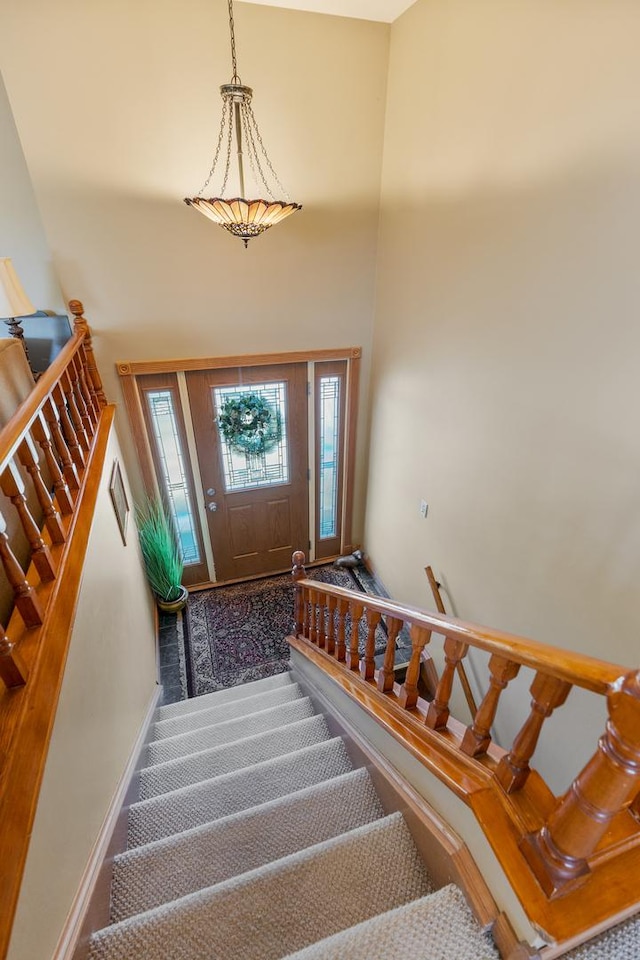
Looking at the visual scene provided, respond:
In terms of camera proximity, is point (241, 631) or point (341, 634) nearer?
point (341, 634)

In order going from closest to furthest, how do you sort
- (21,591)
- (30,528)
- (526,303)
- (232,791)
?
(21,591) < (30,528) < (232,791) < (526,303)

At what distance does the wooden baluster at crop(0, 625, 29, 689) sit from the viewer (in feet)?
3.13

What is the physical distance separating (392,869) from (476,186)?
275cm

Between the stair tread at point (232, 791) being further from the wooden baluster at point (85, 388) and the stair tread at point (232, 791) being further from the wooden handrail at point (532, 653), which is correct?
the wooden baluster at point (85, 388)

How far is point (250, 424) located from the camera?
364cm

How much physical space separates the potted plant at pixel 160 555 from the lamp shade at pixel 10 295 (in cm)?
165

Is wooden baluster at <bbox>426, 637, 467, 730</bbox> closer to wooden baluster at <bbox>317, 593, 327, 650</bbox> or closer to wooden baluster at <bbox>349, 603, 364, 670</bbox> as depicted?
wooden baluster at <bbox>349, 603, 364, 670</bbox>

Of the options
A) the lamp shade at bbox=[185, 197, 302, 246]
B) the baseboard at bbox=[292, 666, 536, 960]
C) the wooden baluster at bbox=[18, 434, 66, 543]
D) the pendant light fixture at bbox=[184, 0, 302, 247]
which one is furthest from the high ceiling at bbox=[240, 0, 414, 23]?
the baseboard at bbox=[292, 666, 536, 960]

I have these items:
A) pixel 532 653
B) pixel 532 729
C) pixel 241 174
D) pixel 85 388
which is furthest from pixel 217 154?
pixel 532 729

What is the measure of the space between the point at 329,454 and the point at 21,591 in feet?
10.3

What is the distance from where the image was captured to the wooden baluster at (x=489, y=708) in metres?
0.96

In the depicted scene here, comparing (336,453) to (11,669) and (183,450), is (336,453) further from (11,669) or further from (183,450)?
(11,669)

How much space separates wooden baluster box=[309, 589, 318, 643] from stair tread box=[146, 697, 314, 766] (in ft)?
1.43

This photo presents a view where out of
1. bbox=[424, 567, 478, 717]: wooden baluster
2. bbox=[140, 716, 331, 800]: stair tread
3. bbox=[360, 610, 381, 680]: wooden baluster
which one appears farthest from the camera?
bbox=[424, 567, 478, 717]: wooden baluster
